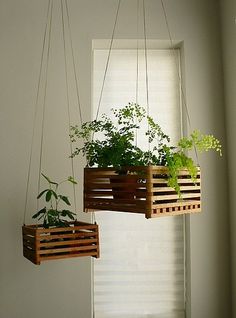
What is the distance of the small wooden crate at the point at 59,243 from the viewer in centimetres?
167

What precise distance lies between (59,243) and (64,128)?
86cm

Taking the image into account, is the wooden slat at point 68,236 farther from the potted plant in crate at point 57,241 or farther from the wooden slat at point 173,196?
the wooden slat at point 173,196

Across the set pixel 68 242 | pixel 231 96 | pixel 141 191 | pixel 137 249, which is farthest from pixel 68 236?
pixel 231 96

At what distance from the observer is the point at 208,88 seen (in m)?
2.43

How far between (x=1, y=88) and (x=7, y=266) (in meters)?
1.08

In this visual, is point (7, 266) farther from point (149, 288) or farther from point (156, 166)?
point (156, 166)

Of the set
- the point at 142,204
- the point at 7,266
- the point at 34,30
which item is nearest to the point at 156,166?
the point at 142,204

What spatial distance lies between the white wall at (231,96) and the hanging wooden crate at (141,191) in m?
0.73

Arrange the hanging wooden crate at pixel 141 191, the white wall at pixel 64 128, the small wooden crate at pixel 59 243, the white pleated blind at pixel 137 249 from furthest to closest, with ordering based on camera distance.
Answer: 1. the white pleated blind at pixel 137 249
2. the white wall at pixel 64 128
3. the small wooden crate at pixel 59 243
4. the hanging wooden crate at pixel 141 191

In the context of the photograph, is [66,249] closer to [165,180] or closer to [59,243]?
[59,243]

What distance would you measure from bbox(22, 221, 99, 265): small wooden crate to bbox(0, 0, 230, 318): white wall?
0.51 m

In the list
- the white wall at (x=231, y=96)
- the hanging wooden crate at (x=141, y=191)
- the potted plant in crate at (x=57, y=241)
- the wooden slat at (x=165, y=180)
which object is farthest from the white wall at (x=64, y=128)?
the wooden slat at (x=165, y=180)

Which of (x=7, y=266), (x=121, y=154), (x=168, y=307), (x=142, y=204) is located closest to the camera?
(x=142, y=204)

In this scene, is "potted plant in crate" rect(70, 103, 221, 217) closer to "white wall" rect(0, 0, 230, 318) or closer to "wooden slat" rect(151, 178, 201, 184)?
"wooden slat" rect(151, 178, 201, 184)
